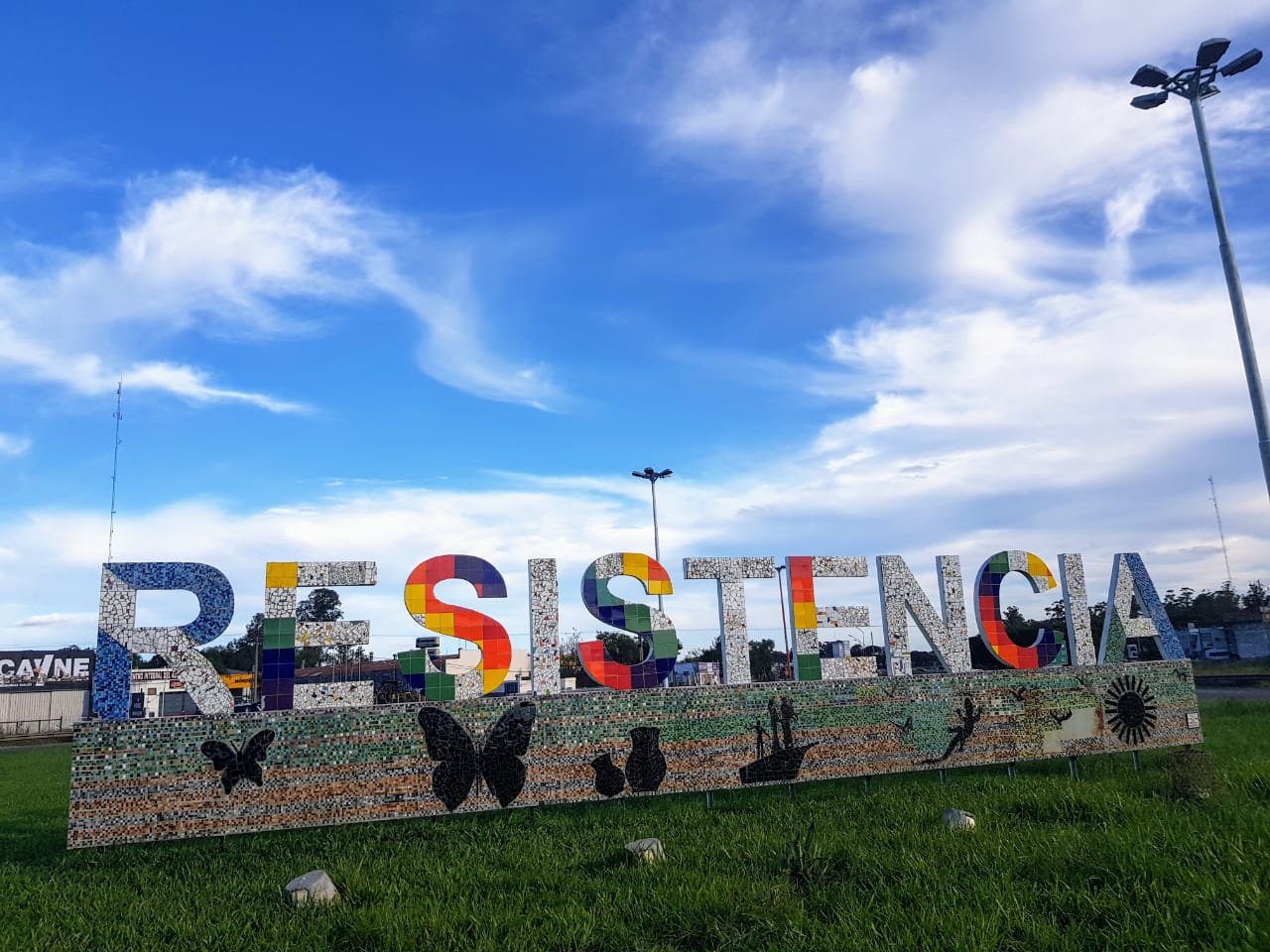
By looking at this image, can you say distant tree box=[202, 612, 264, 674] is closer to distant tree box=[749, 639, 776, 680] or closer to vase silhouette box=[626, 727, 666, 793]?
distant tree box=[749, 639, 776, 680]

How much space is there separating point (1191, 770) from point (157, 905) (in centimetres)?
1411

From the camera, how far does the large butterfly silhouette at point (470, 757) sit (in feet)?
48.1

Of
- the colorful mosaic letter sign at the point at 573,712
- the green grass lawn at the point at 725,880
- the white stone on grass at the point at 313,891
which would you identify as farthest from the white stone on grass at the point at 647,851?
the colorful mosaic letter sign at the point at 573,712

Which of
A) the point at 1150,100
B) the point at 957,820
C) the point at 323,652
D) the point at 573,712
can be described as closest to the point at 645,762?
the point at 573,712

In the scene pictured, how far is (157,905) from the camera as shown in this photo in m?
10.4

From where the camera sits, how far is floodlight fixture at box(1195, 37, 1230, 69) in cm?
1745

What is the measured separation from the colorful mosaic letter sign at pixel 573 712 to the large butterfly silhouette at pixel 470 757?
0.03 m

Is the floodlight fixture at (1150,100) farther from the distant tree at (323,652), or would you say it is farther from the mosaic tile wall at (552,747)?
the distant tree at (323,652)

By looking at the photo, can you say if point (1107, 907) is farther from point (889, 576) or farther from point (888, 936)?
point (889, 576)

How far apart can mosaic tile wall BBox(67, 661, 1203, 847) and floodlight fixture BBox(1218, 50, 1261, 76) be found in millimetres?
12634

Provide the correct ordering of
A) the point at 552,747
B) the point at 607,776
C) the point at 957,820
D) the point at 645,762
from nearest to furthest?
the point at 957,820 → the point at 552,747 → the point at 607,776 → the point at 645,762

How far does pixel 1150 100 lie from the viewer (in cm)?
1853

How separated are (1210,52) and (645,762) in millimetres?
17509

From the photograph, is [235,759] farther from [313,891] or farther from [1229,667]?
[1229,667]
